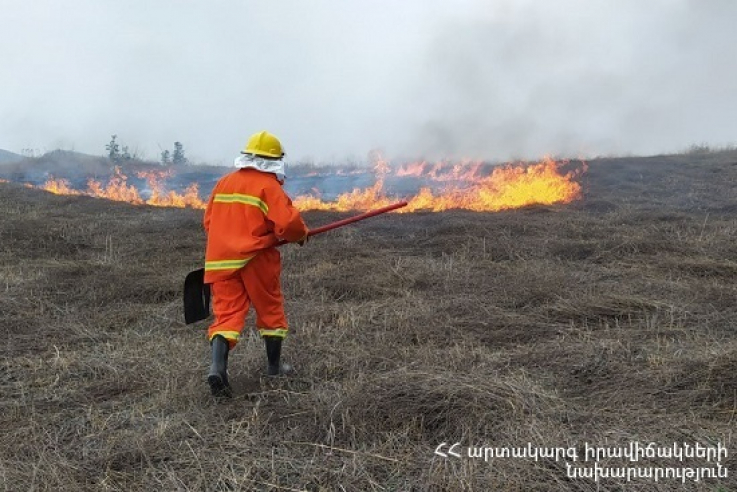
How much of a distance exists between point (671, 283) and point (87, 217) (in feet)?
36.1

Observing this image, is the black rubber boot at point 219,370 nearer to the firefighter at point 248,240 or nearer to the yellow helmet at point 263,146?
the firefighter at point 248,240

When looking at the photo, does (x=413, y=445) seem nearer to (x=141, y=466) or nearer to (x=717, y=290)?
(x=141, y=466)

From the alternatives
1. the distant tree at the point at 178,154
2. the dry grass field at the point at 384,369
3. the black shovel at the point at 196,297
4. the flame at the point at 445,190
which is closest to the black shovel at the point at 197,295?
the black shovel at the point at 196,297

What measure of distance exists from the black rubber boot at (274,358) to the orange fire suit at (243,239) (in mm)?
253

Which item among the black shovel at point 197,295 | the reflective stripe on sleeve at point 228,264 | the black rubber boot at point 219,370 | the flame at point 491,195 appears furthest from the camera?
the flame at point 491,195

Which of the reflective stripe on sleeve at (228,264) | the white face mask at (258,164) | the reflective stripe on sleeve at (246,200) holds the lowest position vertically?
the reflective stripe on sleeve at (228,264)

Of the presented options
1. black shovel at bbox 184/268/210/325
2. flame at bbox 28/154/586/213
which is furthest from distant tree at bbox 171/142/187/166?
black shovel at bbox 184/268/210/325

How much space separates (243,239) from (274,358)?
2.87ft

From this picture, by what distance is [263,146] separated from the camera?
354cm

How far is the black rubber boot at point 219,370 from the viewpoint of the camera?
10.6ft

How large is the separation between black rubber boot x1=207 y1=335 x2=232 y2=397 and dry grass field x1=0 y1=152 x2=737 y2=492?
3.6 inches

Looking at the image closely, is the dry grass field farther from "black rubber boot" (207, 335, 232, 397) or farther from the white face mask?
the white face mask

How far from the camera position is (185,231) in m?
10.0

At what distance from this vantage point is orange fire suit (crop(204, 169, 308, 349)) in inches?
134
